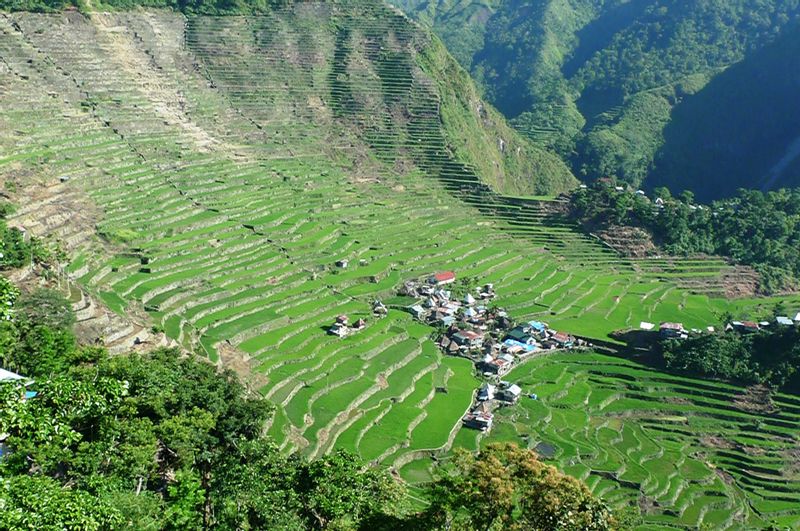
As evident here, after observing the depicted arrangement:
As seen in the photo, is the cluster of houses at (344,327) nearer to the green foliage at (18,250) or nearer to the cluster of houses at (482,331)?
the cluster of houses at (482,331)

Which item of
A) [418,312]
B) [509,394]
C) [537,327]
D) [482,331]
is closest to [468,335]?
[482,331]

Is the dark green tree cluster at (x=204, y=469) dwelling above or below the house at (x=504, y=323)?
above

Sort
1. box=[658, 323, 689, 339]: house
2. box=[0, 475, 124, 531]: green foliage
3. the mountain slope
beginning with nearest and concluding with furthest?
box=[0, 475, 124, 531]: green foliage
box=[658, 323, 689, 339]: house
the mountain slope

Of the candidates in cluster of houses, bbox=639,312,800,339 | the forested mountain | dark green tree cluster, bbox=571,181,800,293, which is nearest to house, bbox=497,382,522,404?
cluster of houses, bbox=639,312,800,339

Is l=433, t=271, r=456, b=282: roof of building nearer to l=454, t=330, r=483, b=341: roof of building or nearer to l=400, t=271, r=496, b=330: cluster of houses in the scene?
l=400, t=271, r=496, b=330: cluster of houses

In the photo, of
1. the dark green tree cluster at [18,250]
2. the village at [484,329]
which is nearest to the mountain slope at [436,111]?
the village at [484,329]

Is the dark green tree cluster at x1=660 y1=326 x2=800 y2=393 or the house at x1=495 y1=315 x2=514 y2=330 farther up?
the dark green tree cluster at x1=660 y1=326 x2=800 y2=393

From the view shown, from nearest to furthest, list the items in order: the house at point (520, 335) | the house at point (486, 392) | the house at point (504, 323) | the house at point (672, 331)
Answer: the house at point (486, 392)
the house at point (520, 335)
the house at point (672, 331)
the house at point (504, 323)

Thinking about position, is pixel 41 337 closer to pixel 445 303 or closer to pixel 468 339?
pixel 468 339

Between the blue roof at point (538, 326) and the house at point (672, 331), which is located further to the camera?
the house at point (672, 331)
